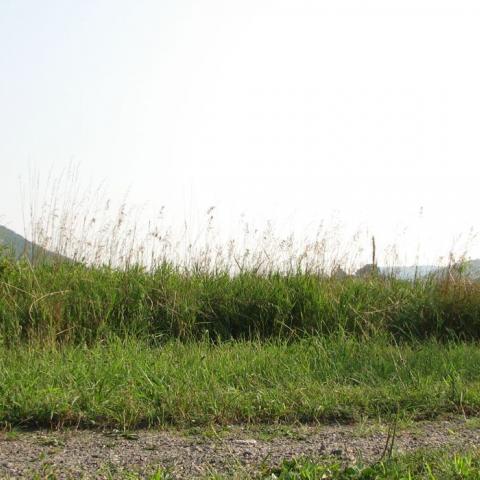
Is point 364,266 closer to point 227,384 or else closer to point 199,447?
point 227,384

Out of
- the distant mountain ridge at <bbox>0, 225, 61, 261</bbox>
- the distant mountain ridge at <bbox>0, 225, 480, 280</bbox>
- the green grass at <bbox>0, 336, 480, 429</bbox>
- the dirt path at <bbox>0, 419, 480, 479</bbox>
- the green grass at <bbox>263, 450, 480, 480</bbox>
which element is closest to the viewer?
the green grass at <bbox>263, 450, 480, 480</bbox>

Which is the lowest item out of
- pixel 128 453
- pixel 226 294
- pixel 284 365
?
pixel 128 453

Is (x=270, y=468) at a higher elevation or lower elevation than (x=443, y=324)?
lower

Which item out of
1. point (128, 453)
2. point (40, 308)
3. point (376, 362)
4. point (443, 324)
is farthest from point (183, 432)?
point (443, 324)

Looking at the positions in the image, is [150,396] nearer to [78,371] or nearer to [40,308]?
[78,371]

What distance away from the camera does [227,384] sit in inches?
168

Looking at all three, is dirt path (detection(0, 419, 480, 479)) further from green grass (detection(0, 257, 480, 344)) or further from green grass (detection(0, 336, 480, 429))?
green grass (detection(0, 257, 480, 344))

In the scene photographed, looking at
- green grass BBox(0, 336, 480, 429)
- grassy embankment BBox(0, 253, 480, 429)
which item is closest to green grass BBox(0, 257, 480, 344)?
grassy embankment BBox(0, 253, 480, 429)

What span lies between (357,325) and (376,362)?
1362 millimetres

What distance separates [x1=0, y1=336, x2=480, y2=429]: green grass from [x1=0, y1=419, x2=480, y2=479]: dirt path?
6.5 inches

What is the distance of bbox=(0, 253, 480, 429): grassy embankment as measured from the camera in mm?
3867

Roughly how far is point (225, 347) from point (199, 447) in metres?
2.13

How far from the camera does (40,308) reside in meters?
5.88

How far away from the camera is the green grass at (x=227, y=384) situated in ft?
12.4
